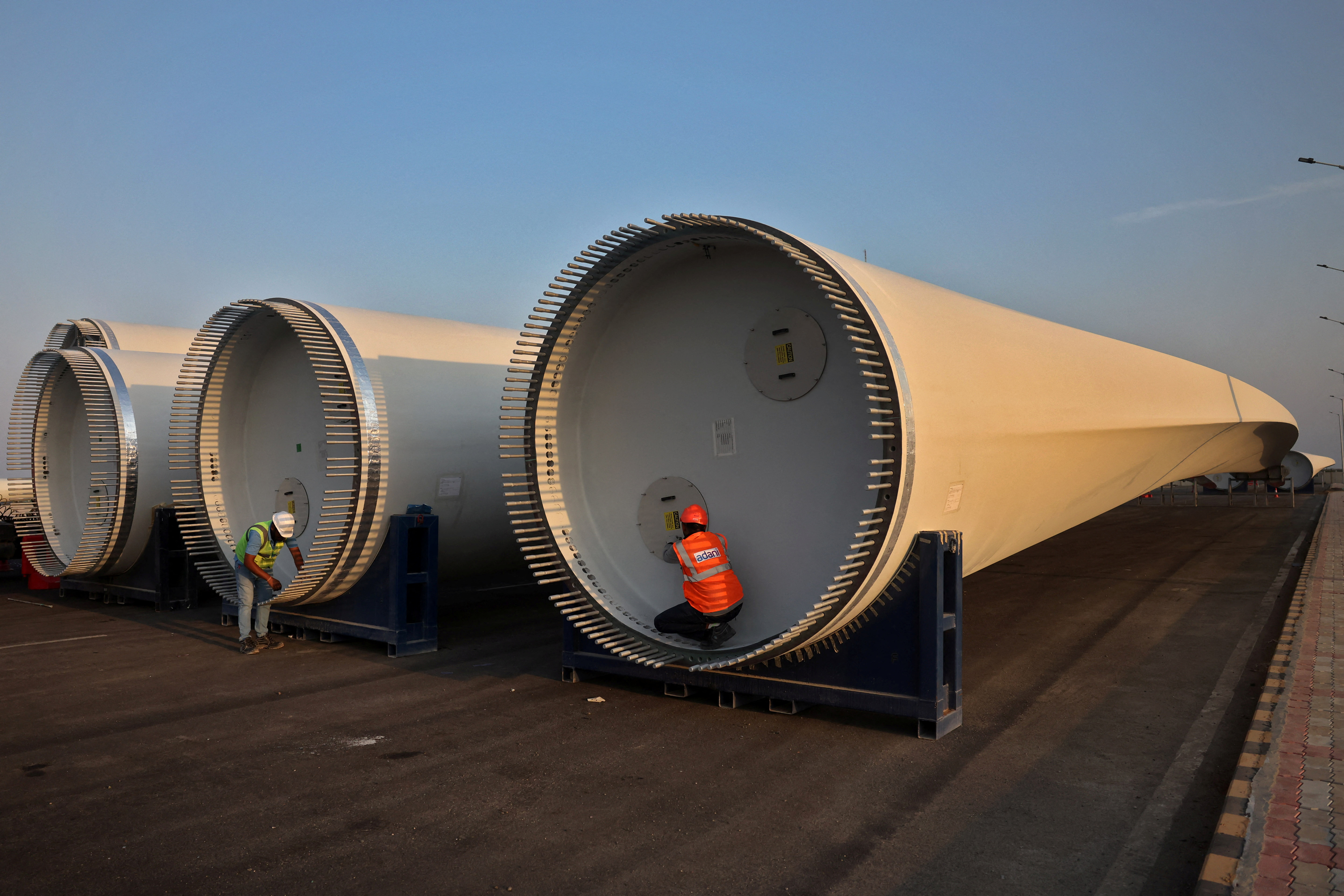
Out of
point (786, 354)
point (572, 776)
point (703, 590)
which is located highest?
point (786, 354)

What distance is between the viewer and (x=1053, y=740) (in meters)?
5.27

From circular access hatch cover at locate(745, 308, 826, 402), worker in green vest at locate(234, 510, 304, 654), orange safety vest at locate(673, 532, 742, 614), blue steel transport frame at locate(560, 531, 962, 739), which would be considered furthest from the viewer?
worker in green vest at locate(234, 510, 304, 654)

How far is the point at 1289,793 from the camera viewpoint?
4.13 meters

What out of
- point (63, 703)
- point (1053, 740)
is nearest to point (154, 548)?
point (63, 703)

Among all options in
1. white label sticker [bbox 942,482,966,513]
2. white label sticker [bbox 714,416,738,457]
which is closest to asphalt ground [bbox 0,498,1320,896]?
white label sticker [bbox 942,482,966,513]

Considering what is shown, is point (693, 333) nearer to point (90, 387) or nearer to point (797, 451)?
point (797, 451)

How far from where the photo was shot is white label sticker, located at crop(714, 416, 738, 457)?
6070mm

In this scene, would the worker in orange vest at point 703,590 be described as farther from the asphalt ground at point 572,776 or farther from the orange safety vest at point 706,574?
the asphalt ground at point 572,776

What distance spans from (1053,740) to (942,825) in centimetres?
164

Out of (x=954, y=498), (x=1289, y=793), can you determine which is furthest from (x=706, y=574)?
(x=1289, y=793)

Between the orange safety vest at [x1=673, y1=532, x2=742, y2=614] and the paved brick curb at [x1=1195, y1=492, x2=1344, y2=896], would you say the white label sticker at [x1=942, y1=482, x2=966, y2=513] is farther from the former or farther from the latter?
the paved brick curb at [x1=1195, y1=492, x2=1344, y2=896]

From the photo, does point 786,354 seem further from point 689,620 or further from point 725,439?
point 689,620

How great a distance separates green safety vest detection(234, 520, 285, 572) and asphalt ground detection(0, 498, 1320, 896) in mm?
798

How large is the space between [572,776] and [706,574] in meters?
1.46
